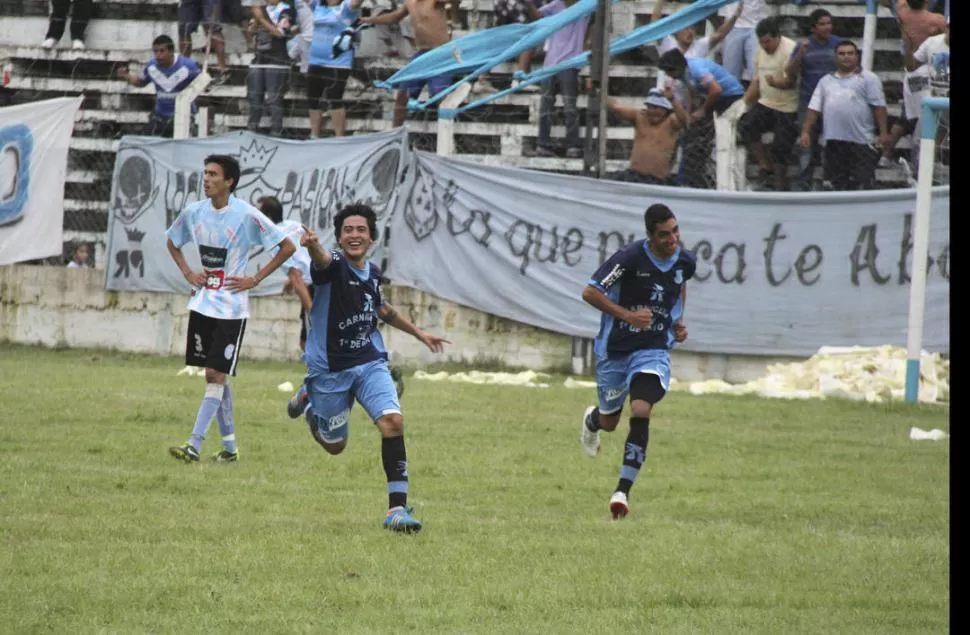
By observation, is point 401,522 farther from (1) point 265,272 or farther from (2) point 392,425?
(1) point 265,272

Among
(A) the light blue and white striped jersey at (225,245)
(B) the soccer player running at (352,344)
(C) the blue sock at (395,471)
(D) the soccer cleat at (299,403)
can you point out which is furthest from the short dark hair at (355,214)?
(A) the light blue and white striped jersey at (225,245)

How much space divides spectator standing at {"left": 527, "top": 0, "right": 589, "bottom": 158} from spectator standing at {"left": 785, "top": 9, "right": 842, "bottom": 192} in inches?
112

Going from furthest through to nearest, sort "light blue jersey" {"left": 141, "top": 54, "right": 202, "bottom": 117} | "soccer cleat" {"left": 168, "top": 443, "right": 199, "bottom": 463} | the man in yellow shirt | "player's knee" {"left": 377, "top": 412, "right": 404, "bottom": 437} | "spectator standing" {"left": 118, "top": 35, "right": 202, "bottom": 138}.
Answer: "light blue jersey" {"left": 141, "top": 54, "right": 202, "bottom": 117}
"spectator standing" {"left": 118, "top": 35, "right": 202, "bottom": 138}
the man in yellow shirt
"soccer cleat" {"left": 168, "top": 443, "right": 199, "bottom": 463}
"player's knee" {"left": 377, "top": 412, "right": 404, "bottom": 437}

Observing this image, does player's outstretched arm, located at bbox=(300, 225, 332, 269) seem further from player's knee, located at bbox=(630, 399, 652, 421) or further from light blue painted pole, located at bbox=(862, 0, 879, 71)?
light blue painted pole, located at bbox=(862, 0, 879, 71)

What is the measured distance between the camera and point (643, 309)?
10039 mm

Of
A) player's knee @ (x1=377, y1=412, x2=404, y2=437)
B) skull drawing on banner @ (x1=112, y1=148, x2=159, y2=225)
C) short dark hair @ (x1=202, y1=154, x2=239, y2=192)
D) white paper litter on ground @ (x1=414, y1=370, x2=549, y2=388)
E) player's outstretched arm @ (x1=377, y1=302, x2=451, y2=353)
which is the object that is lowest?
white paper litter on ground @ (x1=414, y1=370, x2=549, y2=388)

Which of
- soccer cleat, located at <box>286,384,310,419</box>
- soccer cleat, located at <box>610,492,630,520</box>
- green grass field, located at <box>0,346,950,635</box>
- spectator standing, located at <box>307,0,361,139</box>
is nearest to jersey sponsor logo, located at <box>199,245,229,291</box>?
green grass field, located at <box>0,346,950,635</box>

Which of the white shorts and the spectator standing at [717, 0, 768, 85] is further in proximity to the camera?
the spectator standing at [717, 0, 768, 85]

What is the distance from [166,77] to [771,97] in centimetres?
790

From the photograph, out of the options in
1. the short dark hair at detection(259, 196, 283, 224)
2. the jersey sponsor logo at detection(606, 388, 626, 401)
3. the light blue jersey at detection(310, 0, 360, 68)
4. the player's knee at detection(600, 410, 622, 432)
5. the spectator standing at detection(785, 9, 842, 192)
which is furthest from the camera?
the light blue jersey at detection(310, 0, 360, 68)

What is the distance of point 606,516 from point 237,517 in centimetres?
220

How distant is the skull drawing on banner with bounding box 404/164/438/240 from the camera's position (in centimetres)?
1920

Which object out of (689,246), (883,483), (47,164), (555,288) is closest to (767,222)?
(689,246)
